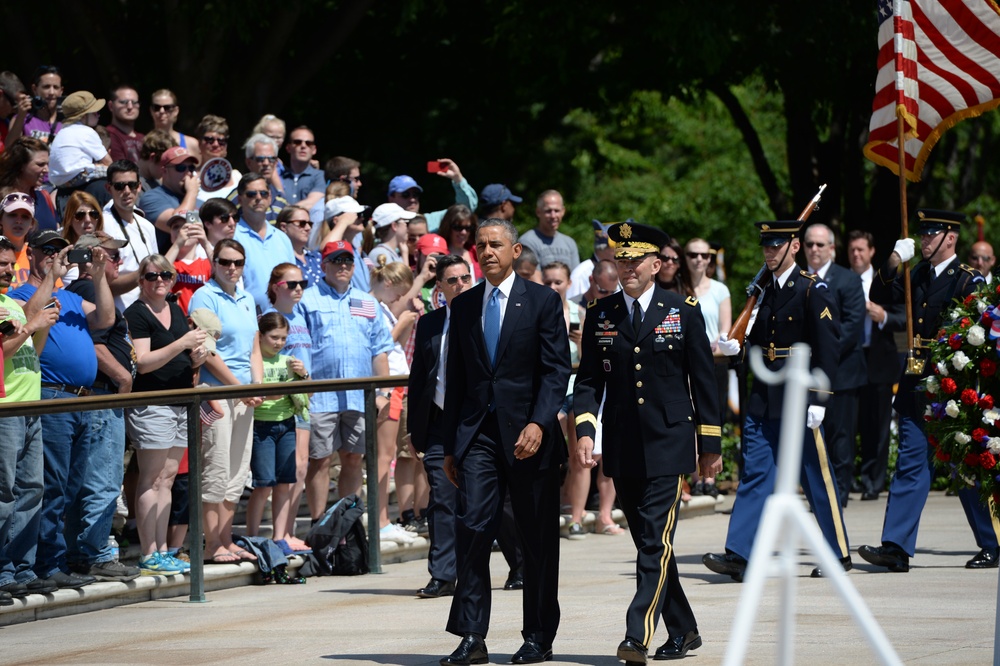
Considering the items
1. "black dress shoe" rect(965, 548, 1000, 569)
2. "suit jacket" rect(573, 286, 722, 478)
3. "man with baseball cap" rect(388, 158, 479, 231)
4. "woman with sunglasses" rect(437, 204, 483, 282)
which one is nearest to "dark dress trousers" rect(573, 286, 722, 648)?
"suit jacket" rect(573, 286, 722, 478)

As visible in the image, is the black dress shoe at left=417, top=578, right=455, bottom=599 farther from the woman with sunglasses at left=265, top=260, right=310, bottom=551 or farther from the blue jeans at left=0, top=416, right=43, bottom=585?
the blue jeans at left=0, top=416, right=43, bottom=585

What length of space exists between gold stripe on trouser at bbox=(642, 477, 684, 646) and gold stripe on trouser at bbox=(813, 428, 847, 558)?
2867 mm

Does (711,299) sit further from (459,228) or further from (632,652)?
(632,652)

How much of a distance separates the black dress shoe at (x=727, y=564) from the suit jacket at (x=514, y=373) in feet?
8.41

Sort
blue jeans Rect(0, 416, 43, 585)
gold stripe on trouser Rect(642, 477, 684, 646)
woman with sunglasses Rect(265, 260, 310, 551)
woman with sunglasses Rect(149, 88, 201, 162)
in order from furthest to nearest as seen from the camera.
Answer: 1. woman with sunglasses Rect(149, 88, 201, 162)
2. woman with sunglasses Rect(265, 260, 310, 551)
3. blue jeans Rect(0, 416, 43, 585)
4. gold stripe on trouser Rect(642, 477, 684, 646)

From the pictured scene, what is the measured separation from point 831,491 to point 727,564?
898 millimetres

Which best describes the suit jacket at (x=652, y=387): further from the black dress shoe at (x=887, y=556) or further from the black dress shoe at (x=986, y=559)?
the black dress shoe at (x=986, y=559)

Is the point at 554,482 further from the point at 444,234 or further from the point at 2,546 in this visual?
the point at 444,234

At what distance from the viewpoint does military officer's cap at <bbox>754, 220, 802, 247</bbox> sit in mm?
10930

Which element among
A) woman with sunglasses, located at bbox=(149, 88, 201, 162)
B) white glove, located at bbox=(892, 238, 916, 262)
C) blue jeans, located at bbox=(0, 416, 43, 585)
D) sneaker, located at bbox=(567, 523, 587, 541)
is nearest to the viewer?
blue jeans, located at bbox=(0, 416, 43, 585)

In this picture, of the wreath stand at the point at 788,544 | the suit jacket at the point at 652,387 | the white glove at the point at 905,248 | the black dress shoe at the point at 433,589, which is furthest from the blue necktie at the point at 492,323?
the wreath stand at the point at 788,544

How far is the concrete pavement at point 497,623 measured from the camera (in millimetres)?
8131

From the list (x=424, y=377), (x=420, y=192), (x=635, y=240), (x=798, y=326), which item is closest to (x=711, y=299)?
(x=420, y=192)

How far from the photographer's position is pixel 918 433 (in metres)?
11.1
